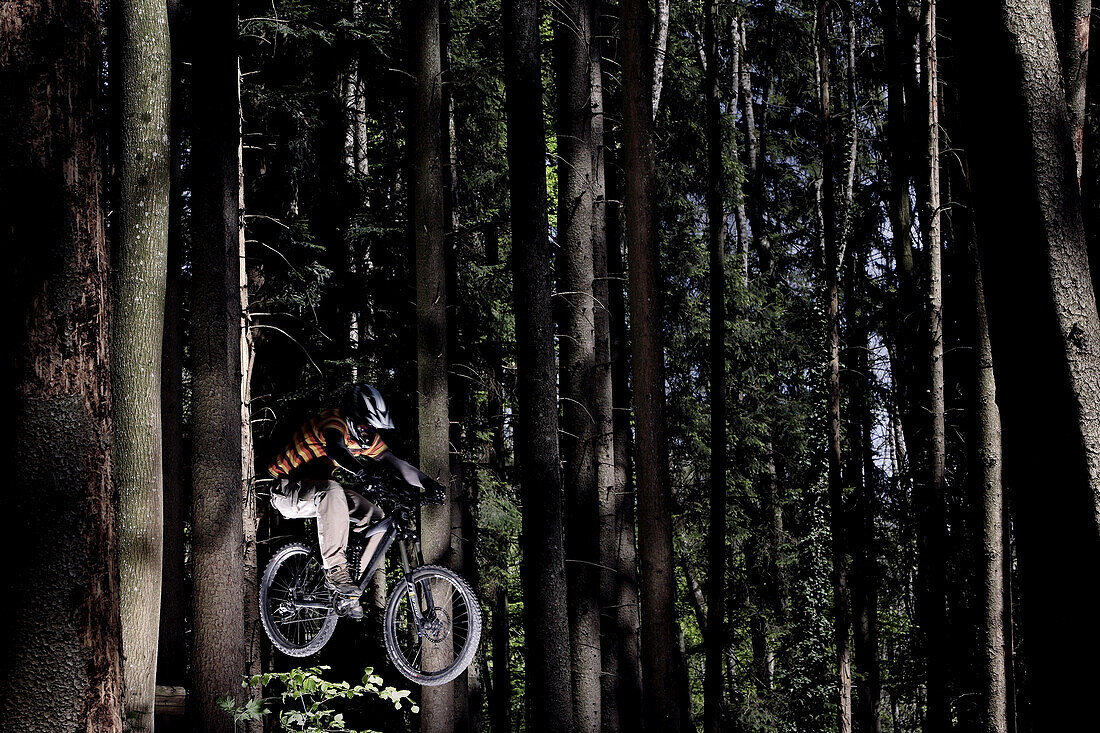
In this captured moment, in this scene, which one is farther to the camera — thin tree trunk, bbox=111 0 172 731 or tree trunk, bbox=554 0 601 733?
tree trunk, bbox=554 0 601 733

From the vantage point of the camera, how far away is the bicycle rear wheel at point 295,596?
822 cm

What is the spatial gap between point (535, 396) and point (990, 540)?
17.9 feet

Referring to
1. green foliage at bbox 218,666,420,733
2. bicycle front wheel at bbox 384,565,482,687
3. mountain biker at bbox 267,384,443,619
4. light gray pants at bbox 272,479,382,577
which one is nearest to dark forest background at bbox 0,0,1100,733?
green foliage at bbox 218,666,420,733

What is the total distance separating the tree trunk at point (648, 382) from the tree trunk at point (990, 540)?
338 cm

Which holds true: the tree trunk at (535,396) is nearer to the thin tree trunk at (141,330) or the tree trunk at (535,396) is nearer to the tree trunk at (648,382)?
the tree trunk at (648,382)

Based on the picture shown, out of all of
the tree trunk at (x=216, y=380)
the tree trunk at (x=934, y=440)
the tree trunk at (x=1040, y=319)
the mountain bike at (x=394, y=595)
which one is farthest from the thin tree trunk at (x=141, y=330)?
the tree trunk at (x=934, y=440)

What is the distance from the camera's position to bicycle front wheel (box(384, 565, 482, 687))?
744 cm

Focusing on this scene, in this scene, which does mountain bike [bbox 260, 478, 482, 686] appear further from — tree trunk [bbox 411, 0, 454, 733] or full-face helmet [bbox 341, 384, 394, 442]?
full-face helmet [bbox 341, 384, 394, 442]

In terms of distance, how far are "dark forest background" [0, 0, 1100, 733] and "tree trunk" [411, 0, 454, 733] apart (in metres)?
0.04

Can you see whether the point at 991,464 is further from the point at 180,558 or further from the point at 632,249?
the point at 180,558

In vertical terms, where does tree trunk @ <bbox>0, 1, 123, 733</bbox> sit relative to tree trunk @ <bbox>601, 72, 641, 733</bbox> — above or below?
above

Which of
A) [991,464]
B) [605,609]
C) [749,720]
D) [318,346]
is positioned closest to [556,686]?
[605,609]

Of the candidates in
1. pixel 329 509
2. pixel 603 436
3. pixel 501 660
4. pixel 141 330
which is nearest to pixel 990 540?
pixel 603 436

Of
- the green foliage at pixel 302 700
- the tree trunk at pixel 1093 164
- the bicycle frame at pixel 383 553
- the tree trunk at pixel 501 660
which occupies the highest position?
the tree trunk at pixel 1093 164
